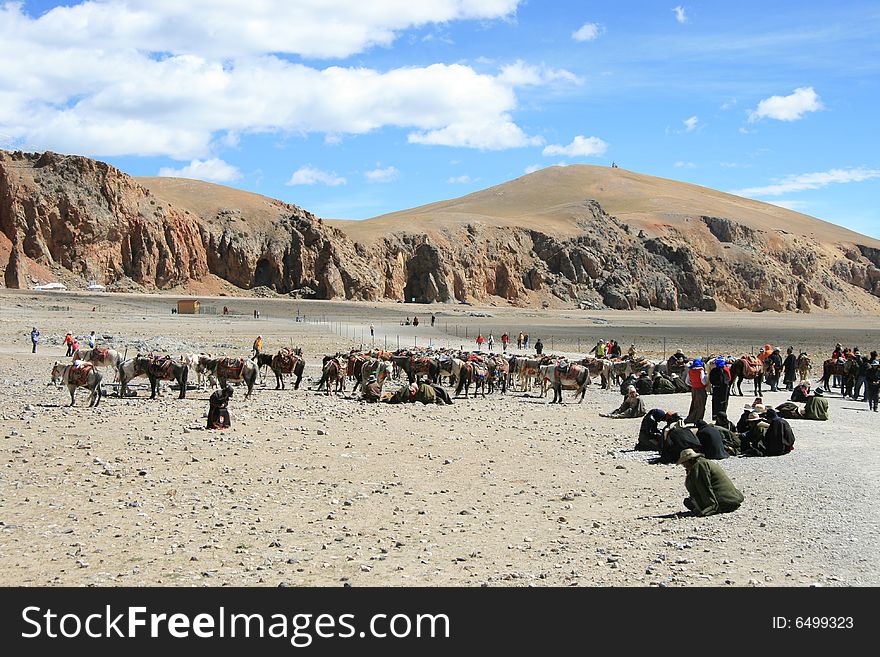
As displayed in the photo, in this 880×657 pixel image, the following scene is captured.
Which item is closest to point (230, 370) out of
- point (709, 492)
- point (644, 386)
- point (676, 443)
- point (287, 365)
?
point (287, 365)

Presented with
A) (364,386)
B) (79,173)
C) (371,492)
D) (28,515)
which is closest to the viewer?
(28,515)

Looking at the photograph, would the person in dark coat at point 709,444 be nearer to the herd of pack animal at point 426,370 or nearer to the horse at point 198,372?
the herd of pack animal at point 426,370

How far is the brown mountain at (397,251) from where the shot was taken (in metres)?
111

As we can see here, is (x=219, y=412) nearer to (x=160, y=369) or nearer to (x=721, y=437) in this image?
(x=160, y=369)

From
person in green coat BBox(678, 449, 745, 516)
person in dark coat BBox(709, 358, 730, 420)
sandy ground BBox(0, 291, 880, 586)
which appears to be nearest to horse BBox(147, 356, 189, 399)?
sandy ground BBox(0, 291, 880, 586)

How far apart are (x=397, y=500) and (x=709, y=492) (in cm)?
447

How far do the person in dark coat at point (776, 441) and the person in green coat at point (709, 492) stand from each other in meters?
4.34

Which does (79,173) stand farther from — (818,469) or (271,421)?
(818,469)

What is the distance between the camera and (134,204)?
118062 mm

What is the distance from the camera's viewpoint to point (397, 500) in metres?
13.1

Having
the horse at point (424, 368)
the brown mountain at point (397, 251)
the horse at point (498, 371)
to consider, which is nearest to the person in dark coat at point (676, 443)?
the horse at point (498, 371)

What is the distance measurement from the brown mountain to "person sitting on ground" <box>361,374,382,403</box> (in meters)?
89.6
